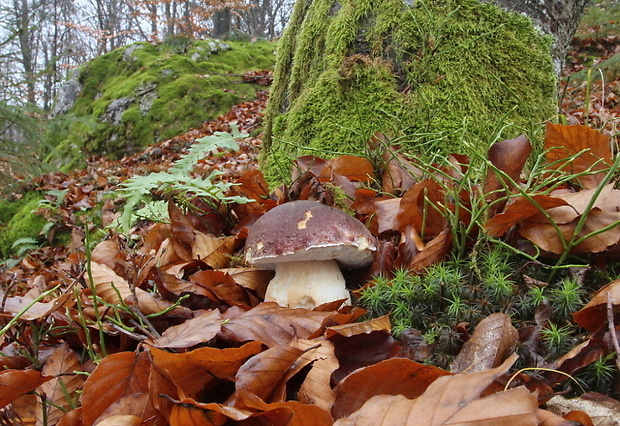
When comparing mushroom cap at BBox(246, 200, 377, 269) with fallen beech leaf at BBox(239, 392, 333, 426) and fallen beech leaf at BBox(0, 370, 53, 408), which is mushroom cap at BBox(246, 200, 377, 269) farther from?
fallen beech leaf at BBox(0, 370, 53, 408)

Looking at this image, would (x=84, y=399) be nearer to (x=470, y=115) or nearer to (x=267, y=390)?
(x=267, y=390)

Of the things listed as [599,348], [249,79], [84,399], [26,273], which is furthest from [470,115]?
[249,79]

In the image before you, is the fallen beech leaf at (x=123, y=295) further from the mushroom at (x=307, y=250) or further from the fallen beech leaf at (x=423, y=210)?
the fallen beech leaf at (x=423, y=210)

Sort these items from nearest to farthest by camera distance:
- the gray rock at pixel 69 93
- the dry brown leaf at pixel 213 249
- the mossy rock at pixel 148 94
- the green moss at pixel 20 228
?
the dry brown leaf at pixel 213 249 → the green moss at pixel 20 228 → the mossy rock at pixel 148 94 → the gray rock at pixel 69 93

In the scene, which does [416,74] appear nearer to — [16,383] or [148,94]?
[16,383]

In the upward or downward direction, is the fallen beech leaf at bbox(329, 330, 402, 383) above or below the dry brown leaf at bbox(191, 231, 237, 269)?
below

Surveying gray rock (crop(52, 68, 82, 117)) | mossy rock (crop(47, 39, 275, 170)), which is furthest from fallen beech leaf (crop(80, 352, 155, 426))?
gray rock (crop(52, 68, 82, 117))

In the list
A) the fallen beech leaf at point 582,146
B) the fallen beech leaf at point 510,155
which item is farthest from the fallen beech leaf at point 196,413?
the fallen beech leaf at point 582,146
